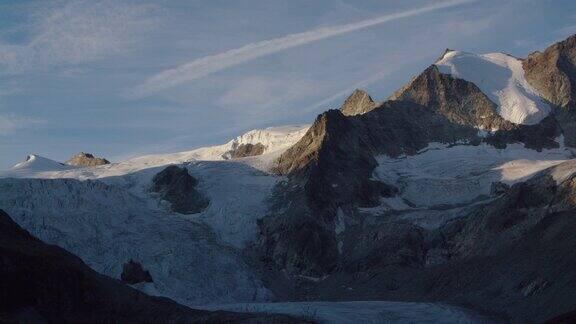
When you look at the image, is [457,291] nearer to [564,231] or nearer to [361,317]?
[564,231]

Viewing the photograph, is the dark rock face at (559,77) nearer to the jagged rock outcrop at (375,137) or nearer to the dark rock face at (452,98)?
the jagged rock outcrop at (375,137)

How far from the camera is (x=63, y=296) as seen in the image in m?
48.1

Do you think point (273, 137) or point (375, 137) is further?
point (273, 137)

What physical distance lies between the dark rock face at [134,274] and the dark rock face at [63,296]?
41.3 m

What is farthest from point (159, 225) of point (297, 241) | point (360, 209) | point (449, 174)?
point (449, 174)

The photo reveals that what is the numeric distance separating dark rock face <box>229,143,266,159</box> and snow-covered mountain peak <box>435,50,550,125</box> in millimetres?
41658

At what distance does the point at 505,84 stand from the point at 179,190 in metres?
82.2

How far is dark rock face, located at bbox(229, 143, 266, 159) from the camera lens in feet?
577

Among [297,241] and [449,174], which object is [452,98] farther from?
[297,241]

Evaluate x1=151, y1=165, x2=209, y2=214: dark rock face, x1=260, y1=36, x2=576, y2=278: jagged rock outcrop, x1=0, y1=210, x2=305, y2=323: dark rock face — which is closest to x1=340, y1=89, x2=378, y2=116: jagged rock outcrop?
x1=260, y1=36, x2=576, y2=278: jagged rock outcrop

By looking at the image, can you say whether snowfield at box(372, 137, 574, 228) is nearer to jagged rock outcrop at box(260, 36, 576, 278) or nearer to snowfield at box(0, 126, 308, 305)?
jagged rock outcrop at box(260, 36, 576, 278)

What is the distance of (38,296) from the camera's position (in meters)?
47.1

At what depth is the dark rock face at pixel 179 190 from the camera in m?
129

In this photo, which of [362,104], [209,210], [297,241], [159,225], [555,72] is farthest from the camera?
[362,104]
